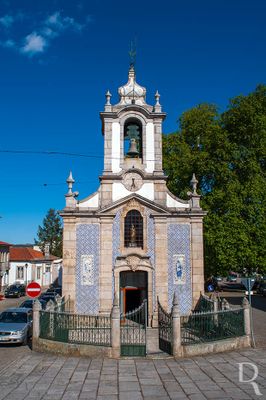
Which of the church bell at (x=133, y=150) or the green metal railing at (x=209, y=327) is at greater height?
the church bell at (x=133, y=150)

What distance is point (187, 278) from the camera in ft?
65.3

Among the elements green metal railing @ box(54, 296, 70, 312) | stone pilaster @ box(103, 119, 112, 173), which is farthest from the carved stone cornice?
stone pilaster @ box(103, 119, 112, 173)

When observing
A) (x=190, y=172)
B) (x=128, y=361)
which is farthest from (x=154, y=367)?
(x=190, y=172)

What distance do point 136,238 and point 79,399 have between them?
11396mm

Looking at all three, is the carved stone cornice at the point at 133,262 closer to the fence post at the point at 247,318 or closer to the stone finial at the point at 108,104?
the fence post at the point at 247,318

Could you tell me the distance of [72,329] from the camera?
14070 mm

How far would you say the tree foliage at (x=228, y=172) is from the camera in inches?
1019

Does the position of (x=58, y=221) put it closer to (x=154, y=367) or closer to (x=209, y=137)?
(x=209, y=137)

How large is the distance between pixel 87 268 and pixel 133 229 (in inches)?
119

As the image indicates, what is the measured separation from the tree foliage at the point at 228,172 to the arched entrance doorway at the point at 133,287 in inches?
290

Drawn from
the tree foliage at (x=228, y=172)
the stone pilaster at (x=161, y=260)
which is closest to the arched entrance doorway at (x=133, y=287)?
the stone pilaster at (x=161, y=260)

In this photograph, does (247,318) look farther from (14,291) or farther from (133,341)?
(14,291)

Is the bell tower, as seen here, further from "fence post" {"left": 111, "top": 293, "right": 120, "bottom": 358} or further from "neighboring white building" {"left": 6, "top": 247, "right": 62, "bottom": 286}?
"neighboring white building" {"left": 6, "top": 247, "right": 62, "bottom": 286}

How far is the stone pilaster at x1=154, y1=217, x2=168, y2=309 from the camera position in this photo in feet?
64.5
